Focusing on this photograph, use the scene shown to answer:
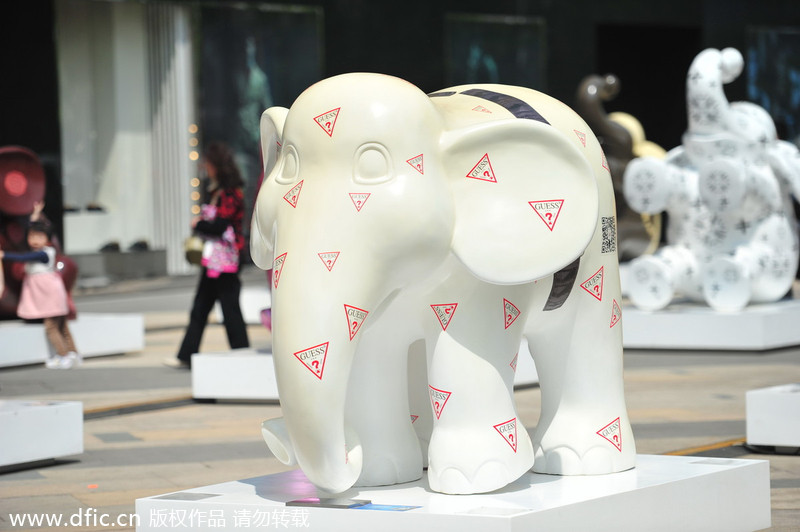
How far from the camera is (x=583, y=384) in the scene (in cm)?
429

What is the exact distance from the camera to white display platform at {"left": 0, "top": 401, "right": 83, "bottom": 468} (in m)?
6.05

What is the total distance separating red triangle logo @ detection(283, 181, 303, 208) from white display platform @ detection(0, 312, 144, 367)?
695 centimetres

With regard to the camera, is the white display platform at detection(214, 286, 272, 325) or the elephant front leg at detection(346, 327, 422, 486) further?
the white display platform at detection(214, 286, 272, 325)

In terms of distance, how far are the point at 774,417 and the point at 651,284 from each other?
4.68 metres

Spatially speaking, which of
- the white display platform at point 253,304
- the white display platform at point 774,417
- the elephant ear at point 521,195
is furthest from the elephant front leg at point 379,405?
the white display platform at point 253,304

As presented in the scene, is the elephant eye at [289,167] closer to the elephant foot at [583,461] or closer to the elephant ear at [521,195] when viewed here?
the elephant ear at [521,195]

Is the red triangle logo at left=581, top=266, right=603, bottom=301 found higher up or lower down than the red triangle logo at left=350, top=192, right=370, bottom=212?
lower down

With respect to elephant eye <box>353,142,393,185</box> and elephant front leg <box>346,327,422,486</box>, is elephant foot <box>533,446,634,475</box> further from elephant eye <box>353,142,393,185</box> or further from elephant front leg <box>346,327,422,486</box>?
elephant eye <box>353,142,393,185</box>

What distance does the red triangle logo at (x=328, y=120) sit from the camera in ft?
12.5

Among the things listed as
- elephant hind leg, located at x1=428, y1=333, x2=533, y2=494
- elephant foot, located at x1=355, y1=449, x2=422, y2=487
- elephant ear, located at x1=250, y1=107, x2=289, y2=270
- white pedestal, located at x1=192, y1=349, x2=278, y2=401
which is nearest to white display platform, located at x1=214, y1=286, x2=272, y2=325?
white pedestal, located at x1=192, y1=349, x2=278, y2=401

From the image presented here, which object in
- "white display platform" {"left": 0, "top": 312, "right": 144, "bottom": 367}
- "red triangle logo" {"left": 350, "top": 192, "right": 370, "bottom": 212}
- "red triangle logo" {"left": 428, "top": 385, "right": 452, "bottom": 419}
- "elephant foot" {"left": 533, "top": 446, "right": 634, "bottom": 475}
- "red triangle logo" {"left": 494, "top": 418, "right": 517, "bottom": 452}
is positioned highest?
"red triangle logo" {"left": 350, "top": 192, "right": 370, "bottom": 212}

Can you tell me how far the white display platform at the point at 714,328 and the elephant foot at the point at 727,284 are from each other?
0.10m

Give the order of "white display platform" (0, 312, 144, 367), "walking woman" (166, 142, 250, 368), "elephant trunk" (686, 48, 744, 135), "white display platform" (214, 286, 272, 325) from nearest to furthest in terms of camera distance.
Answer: "walking woman" (166, 142, 250, 368) → "white display platform" (0, 312, 144, 367) → "elephant trunk" (686, 48, 744, 135) → "white display platform" (214, 286, 272, 325)

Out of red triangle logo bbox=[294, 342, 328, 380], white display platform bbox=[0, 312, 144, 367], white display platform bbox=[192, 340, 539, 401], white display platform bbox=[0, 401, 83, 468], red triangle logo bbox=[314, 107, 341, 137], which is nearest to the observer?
red triangle logo bbox=[294, 342, 328, 380]
